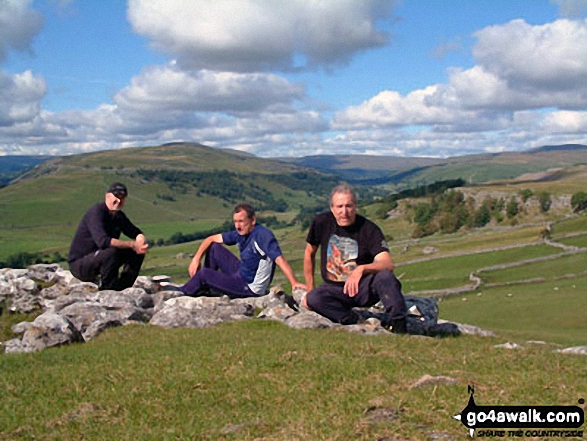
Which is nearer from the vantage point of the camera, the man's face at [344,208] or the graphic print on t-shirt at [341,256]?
the man's face at [344,208]

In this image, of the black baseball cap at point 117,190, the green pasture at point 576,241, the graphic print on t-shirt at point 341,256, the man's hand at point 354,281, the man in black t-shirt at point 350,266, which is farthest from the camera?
the green pasture at point 576,241

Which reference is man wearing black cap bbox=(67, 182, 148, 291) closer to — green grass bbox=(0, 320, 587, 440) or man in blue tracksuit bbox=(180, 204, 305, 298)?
man in blue tracksuit bbox=(180, 204, 305, 298)

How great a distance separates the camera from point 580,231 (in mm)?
129125

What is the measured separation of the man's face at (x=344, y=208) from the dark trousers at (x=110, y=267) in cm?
849

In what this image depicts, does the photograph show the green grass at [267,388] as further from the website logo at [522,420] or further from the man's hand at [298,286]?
the man's hand at [298,286]

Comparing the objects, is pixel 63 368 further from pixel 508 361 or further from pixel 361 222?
pixel 508 361

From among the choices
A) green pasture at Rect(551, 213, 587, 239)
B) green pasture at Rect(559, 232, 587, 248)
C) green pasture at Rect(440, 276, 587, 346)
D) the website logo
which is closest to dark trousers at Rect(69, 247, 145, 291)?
the website logo

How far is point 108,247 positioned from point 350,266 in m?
8.92

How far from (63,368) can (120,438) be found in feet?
14.3

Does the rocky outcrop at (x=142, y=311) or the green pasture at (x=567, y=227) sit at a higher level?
the rocky outcrop at (x=142, y=311)

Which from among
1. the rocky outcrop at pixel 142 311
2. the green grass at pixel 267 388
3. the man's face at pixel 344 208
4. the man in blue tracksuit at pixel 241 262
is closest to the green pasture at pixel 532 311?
the rocky outcrop at pixel 142 311

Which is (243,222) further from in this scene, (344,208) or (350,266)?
(344,208)

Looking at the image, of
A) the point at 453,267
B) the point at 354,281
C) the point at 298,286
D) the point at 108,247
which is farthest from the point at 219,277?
the point at 453,267

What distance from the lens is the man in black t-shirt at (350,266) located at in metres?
14.9
